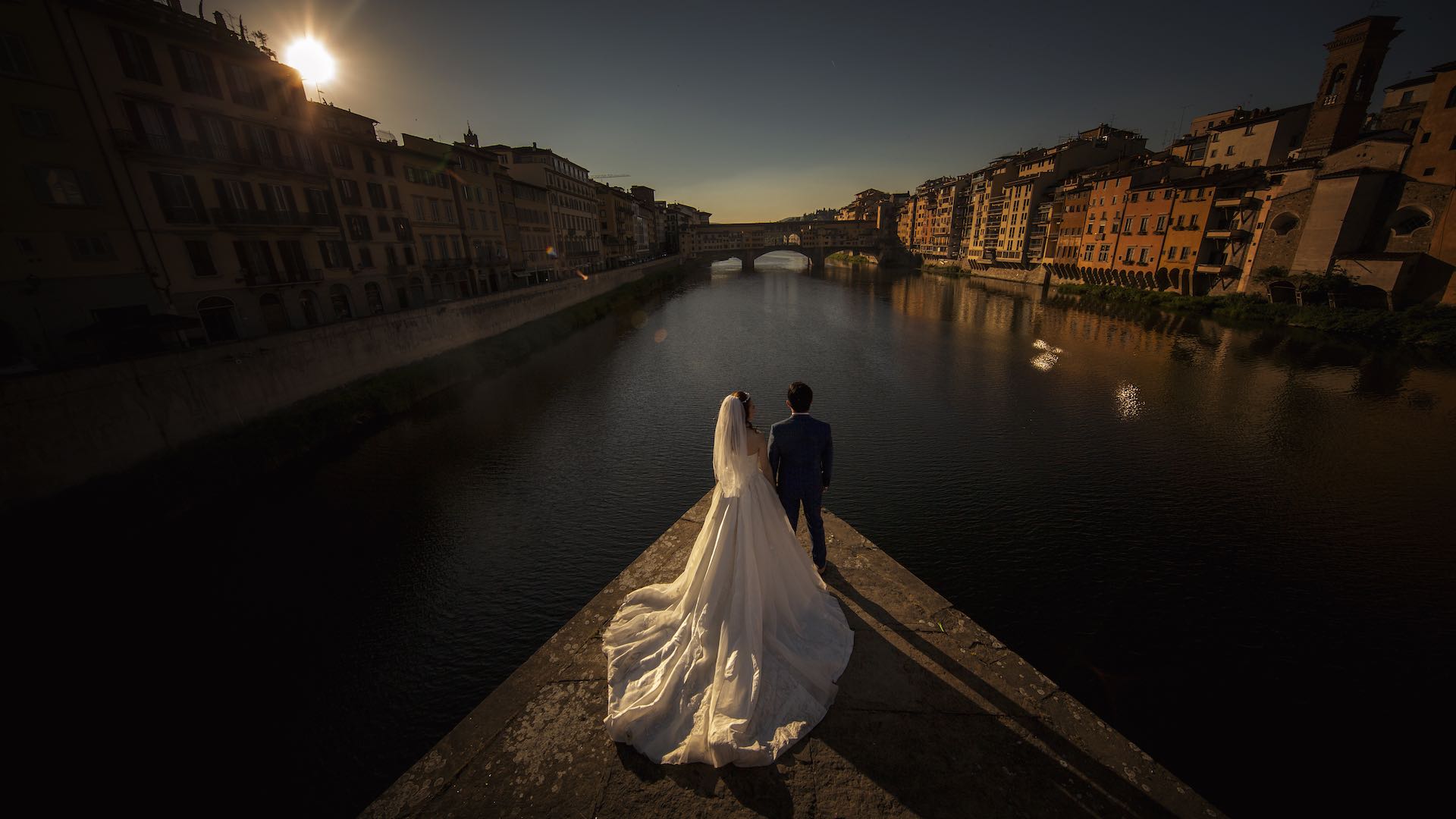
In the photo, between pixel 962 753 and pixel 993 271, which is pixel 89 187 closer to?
pixel 962 753

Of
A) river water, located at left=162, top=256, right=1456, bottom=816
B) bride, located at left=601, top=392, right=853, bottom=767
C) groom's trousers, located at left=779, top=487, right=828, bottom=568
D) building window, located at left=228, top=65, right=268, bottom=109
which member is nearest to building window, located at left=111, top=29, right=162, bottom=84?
building window, located at left=228, top=65, right=268, bottom=109

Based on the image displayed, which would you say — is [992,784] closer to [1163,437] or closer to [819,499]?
[819,499]

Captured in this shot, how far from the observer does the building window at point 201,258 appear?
23.2 metres

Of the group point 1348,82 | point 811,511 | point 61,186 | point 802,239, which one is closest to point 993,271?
point 1348,82

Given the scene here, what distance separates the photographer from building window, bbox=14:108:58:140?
17.7 metres

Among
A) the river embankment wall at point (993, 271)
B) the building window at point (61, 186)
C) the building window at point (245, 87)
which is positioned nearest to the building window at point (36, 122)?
the building window at point (61, 186)

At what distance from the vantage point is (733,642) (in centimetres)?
515

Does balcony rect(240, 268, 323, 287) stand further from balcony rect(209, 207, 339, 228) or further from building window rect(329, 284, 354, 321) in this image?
balcony rect(209, 207, 339, 228)

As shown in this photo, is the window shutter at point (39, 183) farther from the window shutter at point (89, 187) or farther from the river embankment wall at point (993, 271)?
the river embankment wall at point (993, 271)

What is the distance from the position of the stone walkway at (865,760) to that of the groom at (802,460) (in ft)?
5.72

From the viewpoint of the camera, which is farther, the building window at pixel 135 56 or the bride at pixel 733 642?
the building window at pixel 135 56

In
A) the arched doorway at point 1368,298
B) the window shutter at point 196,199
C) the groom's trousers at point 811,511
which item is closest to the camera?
the groom's trousers at point 811,511

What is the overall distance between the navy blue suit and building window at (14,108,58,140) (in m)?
30.8

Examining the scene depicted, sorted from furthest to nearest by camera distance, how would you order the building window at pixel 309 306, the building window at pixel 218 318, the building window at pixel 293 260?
the building window at pixel 309 306 → the building window at pixel 293 260 → the building window at pixel 218 318
